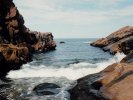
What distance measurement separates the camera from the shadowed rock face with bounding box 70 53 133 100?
61.9 ft

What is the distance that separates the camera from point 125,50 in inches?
2554

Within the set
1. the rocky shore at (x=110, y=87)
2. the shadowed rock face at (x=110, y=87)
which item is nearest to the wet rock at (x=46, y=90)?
the rocky shore at (x=110, y=87)

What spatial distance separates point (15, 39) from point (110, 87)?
42945 mm

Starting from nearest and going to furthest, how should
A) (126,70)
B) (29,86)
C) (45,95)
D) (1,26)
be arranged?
(126,70), (45,95), (29,86), (1,26)

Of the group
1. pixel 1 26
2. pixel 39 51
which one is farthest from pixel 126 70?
pixel 39 51

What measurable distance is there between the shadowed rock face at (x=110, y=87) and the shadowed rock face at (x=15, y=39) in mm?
17815

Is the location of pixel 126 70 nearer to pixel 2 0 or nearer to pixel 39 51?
pixel 2 0

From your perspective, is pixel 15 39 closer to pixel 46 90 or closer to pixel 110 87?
pixel 46 90

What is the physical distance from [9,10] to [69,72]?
29.1 m

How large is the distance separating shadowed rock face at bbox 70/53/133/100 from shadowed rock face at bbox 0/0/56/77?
58.4 feet

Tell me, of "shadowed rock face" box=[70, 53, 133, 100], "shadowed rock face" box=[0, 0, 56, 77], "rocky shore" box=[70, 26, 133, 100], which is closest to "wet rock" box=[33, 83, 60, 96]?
"rocky shore" box=[70, 26, 133, 100]

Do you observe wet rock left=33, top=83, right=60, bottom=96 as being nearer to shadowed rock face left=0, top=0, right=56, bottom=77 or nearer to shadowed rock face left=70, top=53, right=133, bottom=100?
shadowed rock face left=70, top=53, right=133, bottom=100

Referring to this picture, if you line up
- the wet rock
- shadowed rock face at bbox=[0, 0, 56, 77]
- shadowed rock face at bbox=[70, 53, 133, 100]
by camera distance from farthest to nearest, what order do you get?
shadowed rock face at bbox=[0, 0, 56, 77] → the wet rock → shadowed rock face at bbox=[70, 53, 133, 100]

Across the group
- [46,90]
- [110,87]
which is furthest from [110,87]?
[46,90]
